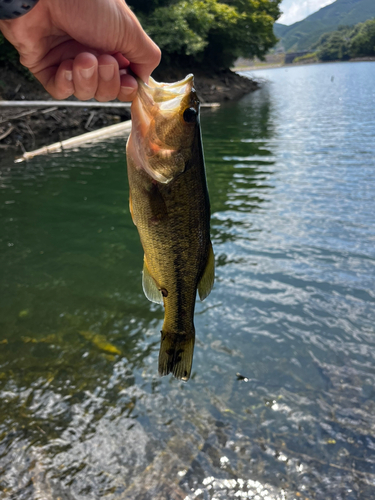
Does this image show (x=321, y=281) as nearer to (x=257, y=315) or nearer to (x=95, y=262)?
(x=257, y=315)

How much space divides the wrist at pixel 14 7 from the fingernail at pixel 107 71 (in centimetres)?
43

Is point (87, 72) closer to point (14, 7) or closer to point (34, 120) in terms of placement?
point (14, 7)

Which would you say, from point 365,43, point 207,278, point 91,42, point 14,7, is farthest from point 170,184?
point 365,43

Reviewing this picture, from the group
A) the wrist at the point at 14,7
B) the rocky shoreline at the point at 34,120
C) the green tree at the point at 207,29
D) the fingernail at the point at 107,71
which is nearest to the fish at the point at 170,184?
the fingernail at the point at 107,71

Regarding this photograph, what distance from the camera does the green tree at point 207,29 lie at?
125 feet

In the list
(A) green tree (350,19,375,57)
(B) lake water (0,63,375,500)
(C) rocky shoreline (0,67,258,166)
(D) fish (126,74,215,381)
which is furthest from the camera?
(A) green tree (350,19,375,57)

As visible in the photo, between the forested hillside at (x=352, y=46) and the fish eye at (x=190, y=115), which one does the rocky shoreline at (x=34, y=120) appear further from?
the forested hillside at (x=352, y=46)

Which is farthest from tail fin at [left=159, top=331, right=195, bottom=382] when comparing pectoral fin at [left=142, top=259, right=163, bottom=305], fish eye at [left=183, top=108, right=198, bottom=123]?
fish eye at [left=183, top=108, right=198, bottom=123]

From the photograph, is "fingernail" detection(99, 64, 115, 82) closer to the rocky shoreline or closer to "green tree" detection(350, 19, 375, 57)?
the rocky shoreline

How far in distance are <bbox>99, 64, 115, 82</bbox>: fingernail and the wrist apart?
0.43 metres

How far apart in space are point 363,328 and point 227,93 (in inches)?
1707

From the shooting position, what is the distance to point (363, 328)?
632 cm

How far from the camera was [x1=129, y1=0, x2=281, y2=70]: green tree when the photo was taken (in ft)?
125

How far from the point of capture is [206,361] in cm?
588
